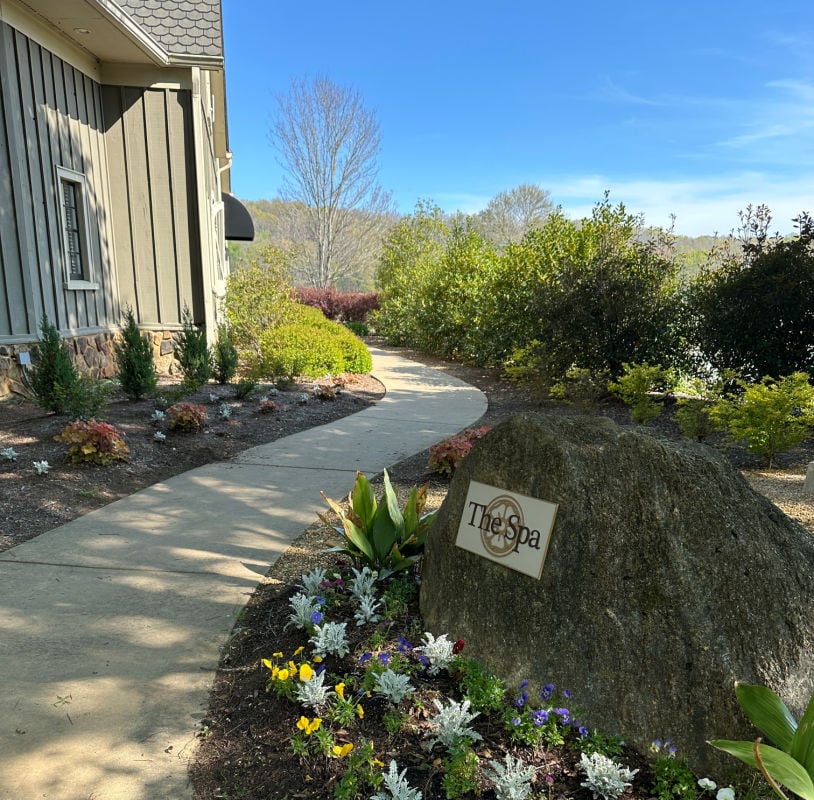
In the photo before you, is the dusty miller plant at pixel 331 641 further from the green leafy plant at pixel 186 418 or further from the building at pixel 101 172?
the building at pixel 101 172

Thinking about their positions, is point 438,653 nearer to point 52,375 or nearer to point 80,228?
point 52,375

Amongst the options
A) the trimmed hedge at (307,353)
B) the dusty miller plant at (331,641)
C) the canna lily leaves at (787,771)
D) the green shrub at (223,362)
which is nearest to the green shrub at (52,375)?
the green shrub at (223,362)

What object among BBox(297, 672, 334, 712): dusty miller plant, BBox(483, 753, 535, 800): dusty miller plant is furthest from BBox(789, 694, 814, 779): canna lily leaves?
BBox(297, 672, 334, 712): dusty miller plant

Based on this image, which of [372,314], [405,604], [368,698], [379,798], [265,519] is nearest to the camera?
[379,798]

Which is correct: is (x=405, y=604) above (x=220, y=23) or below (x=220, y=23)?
below

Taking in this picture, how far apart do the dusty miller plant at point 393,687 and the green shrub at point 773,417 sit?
4180 millimetres

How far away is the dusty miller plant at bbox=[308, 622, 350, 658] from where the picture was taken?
2.29 metres

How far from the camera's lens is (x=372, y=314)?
2216cm

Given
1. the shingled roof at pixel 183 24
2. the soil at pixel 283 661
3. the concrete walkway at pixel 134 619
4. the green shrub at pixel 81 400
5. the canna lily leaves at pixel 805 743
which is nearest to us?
the canna lily leaves at pixel 805 743

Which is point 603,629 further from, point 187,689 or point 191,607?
point 191,607

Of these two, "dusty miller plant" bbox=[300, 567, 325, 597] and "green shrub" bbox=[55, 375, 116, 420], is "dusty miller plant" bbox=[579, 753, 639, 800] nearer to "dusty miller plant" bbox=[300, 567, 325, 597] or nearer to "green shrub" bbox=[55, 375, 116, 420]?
"dusty miller plant" bbox=[300, 567, 325, 597]

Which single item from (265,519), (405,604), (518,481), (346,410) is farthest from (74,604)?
(346,410)

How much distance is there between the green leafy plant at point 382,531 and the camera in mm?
2945

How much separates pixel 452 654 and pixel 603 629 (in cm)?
57
